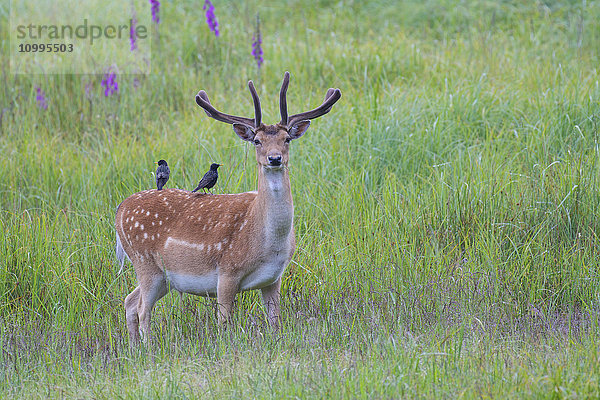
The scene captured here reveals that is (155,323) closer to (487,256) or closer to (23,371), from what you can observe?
(23,371)

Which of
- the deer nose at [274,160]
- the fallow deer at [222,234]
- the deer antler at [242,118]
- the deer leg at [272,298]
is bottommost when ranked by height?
the deer leg at [272,298]

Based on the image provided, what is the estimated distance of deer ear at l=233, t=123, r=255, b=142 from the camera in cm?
503

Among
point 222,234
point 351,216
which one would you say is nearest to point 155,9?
point 351,216

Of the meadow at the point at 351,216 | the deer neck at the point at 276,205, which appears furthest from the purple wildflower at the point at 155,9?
the deer neck at the point at 276,205

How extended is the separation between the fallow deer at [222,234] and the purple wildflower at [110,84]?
351cm

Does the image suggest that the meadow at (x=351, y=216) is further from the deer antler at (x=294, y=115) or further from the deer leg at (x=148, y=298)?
the deer antler at (x=294, y=115)

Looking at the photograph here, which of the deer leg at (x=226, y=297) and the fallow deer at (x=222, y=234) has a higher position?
the fallow deer at (x=222, y=234)

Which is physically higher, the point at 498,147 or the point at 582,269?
the point at 498,147

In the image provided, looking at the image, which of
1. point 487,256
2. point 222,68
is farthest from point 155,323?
point 222,68

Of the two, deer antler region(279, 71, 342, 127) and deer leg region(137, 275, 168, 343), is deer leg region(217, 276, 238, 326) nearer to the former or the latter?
deer leg region(137, 275, 168, 343)

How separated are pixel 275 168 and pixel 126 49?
19.7 feet

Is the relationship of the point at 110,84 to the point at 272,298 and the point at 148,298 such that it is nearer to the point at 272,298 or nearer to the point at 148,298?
the point at 148,298

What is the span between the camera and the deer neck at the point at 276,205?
4906 mm

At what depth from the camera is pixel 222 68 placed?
9.93m
